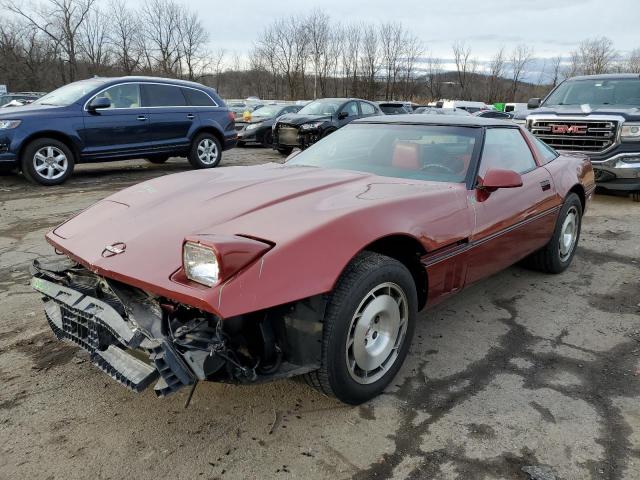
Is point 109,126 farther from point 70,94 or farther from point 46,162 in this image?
point 46,162

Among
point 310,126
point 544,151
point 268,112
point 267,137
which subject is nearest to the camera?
point 544,151

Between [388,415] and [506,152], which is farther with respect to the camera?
[506,152]

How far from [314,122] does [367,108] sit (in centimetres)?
220

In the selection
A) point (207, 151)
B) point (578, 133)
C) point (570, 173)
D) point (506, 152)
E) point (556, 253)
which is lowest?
point (556, 253)

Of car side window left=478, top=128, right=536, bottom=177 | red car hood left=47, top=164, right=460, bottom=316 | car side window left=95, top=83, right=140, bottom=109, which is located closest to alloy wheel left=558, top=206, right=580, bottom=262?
car side window left=478, top=128, right=536, bottom=177

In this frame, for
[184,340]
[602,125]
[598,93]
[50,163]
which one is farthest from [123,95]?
[598,93]

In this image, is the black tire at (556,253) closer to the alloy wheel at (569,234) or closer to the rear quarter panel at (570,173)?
the alloy wheel at (569,234)

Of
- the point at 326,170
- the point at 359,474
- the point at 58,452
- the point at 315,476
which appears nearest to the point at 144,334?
the point at 58,452

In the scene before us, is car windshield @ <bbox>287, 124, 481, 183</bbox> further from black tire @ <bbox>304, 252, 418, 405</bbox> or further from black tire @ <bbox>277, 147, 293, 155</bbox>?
black tire @ <bbox>277, 147, 293, 155</bbox>

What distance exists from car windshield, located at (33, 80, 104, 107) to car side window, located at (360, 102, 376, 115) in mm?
6862

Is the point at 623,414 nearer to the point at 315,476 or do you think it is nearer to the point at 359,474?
the point at 359,474

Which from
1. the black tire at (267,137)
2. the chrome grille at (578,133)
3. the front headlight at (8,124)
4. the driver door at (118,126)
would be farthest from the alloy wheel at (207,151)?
the chrome grille at (578,133)

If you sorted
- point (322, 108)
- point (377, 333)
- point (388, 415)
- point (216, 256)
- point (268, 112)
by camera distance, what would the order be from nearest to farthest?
point (216, 256) → point (388, 415) → point (377, 333) → point (322, 108) → point (268, 112)

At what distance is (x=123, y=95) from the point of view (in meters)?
8.50
